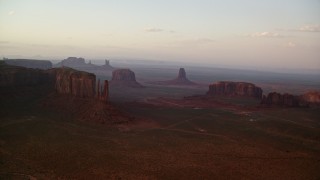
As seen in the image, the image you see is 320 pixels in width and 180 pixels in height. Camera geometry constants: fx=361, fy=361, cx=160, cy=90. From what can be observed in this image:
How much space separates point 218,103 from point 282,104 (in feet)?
58.1

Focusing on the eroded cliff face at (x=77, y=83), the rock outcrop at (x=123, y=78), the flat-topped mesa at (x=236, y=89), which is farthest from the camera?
the rock outcrop at (x=123, y=78)

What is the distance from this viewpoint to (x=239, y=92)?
11975 cm

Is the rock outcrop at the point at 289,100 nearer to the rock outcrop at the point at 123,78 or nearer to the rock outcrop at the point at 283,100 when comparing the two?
the rock outcrop at the point at 283,100

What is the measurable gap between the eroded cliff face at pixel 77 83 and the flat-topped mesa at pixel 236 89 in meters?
56.5

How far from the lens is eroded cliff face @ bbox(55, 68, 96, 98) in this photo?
75.9 metres

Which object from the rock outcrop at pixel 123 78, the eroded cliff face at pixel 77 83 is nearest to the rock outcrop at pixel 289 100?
the eroded cliff face at pixel 77 83

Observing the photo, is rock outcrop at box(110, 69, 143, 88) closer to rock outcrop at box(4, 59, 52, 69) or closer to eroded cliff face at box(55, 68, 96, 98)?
rock outcrop at box(4, 59, 52, 69)

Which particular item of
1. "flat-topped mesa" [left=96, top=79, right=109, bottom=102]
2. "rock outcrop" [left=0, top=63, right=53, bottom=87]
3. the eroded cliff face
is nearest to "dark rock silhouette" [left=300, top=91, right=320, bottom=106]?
"flat-topped mesa" [left=96, top=79, right=109, bottom=102]

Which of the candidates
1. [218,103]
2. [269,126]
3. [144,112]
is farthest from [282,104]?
[144,112]

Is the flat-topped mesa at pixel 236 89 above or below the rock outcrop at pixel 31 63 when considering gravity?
below

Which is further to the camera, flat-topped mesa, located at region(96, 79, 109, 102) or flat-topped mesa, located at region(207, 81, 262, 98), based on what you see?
flat-topped mesa, located at region(207, 81, 262, 98)

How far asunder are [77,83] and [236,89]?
6187 cm

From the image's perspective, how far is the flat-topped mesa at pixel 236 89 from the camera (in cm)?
11888

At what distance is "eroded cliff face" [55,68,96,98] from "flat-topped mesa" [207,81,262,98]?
56479 millimetres
